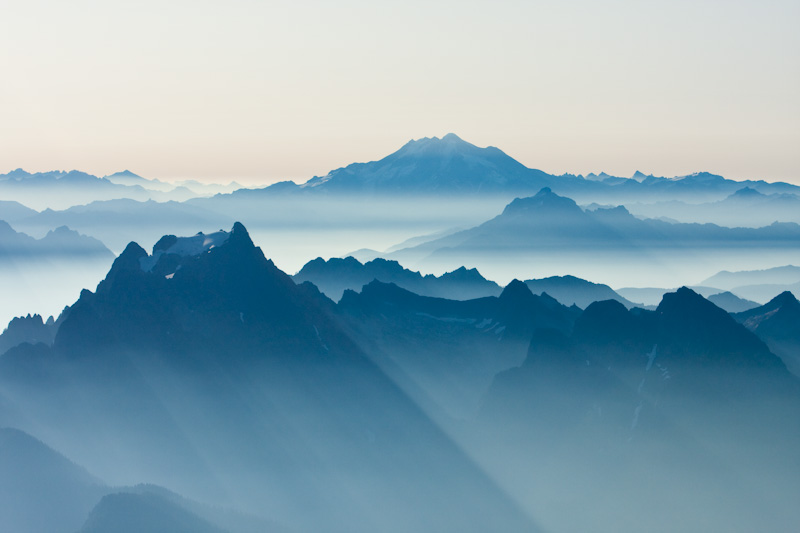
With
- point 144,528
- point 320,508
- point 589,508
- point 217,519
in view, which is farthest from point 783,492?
point 144,528

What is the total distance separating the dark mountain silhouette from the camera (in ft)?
571

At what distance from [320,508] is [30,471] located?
55358 mm

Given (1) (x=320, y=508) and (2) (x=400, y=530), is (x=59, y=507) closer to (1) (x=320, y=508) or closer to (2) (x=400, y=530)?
(1) (x=320, y=508)

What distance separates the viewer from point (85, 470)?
188m

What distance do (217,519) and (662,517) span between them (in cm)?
8634

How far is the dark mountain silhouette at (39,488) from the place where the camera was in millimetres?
174125

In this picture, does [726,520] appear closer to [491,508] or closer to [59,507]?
[491,508]

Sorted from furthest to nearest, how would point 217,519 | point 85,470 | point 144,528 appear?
point 85,470, point 217,519, point 144,528

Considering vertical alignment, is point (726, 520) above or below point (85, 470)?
below

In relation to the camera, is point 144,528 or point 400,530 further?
point 400,530

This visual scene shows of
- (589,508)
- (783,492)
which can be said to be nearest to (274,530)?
(589,508)

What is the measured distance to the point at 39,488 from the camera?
180 metres

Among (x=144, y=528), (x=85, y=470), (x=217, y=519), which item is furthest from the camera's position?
(x=85, y=470)

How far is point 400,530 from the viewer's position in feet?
628
